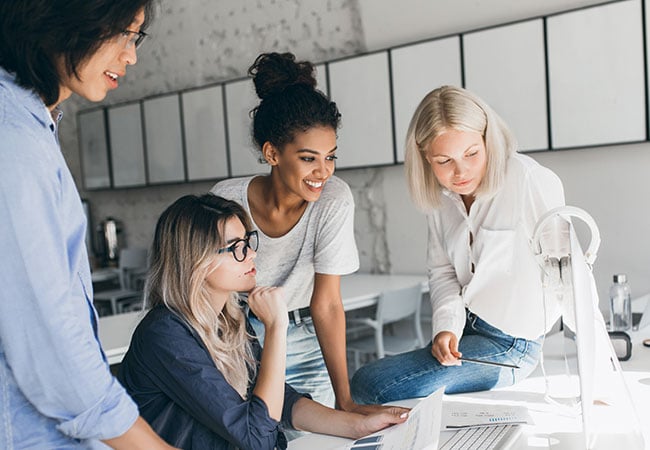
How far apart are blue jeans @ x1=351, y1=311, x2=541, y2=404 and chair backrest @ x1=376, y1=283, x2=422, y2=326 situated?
1.64 m

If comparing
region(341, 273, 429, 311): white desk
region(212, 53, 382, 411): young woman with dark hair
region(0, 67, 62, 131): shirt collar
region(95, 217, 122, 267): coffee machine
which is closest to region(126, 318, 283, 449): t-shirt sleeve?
region(212, 53, 382, 411): young woman with dark hair

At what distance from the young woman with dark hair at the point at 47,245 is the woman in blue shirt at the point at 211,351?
36cm

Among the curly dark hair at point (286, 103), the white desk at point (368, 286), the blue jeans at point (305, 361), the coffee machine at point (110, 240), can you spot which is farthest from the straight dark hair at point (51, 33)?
the coffee machine at point (110, 240)

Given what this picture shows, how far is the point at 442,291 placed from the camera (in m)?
1.70

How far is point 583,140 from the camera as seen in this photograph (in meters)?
3.21

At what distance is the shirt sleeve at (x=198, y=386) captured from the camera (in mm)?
1224

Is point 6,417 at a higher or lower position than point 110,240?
higher

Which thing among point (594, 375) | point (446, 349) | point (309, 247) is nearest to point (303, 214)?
point (309, 247)

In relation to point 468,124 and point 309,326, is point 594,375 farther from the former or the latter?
point 309,326

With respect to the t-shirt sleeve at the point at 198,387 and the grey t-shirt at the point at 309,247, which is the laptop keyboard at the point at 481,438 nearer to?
the t-shirt sleeve at the point at 198,387

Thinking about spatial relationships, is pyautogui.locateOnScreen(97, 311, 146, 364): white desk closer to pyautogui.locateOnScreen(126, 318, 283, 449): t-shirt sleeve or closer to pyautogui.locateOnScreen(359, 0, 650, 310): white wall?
pyautogui.locateOnScreen(126, 318, 283, 449): t-shirt sleeve

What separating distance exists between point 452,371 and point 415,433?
42 centimetres

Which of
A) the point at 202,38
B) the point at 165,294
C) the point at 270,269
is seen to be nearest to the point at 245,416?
the point at 165,294

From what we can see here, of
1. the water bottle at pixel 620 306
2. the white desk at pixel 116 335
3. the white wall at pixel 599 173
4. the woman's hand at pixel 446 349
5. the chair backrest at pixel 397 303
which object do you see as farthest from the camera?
the chair backrest at pixel 397 303
